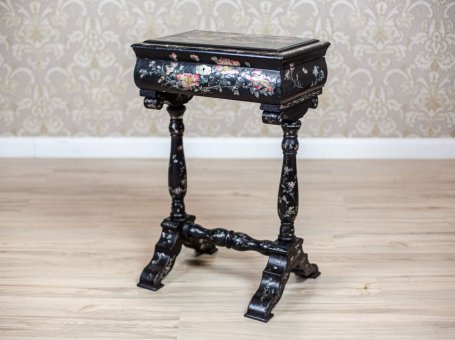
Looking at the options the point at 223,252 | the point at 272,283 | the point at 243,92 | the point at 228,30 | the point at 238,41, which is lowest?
the point at 223,252

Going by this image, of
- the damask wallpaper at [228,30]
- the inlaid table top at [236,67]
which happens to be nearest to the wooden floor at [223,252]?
the damask wallpaper at [228,30]

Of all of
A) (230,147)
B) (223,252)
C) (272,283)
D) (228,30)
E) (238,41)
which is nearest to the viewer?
(238,41)

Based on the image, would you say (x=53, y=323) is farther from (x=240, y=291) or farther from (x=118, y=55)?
(x=118, y=55)

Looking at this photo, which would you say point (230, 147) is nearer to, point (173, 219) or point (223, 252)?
point (223, 252)

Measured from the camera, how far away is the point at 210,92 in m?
2.61

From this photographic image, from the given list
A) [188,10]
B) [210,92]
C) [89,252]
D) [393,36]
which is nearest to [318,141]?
[393,36]

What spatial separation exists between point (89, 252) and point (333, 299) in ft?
3.40

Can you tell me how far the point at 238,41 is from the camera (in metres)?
2.70

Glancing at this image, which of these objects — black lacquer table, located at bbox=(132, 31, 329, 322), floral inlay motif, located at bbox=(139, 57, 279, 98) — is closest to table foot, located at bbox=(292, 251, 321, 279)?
black lacquer table, located at bbox=(132, 31, 329, 322)

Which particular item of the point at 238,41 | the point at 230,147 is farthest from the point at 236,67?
the point at 230,147

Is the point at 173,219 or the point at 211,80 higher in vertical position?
the point at 211,80

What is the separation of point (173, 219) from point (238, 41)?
2.50ft

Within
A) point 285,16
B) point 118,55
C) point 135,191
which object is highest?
point 285,16

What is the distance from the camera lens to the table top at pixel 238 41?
2.57 metres
